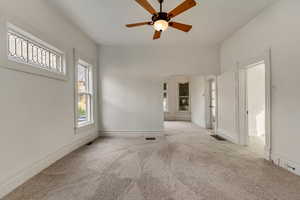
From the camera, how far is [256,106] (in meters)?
5.01

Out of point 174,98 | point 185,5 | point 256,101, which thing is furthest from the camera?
point 174,98

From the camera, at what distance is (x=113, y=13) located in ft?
10.1

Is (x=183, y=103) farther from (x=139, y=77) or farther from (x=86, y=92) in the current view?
(x=86, y=92)

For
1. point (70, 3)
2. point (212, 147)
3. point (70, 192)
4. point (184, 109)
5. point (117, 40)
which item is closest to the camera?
point (70, 192)

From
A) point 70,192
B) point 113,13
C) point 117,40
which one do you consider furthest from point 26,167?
point 117,40

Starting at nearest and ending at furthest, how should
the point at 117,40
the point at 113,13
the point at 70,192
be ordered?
the point at 70,192, the point at 113,13, the point at 117,40

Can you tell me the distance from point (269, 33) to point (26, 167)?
15.1 ft

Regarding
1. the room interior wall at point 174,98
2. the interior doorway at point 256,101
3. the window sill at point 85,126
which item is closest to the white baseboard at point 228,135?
the interior doorway at point 256,101

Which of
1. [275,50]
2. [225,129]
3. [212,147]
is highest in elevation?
[275,50]

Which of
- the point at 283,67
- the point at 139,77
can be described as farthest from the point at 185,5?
the point at 139,77

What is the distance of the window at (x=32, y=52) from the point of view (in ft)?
7.09

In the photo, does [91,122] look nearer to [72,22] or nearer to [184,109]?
[72,22]

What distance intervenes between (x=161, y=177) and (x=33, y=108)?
2205mm

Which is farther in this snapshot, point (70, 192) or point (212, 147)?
point (212, 147)
